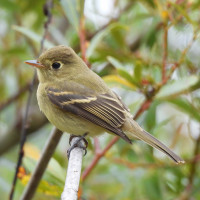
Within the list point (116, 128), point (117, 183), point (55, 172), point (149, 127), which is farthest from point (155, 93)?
point (117, 183)

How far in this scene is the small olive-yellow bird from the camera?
3.27 m

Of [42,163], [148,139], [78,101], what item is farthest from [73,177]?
[78,101]

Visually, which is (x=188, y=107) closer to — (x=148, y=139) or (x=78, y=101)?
(x=148, y=139)

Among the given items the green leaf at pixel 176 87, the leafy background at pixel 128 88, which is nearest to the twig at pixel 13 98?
the leafy background at pixel 128 88

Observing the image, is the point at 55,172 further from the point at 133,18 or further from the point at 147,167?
the point at 133,18

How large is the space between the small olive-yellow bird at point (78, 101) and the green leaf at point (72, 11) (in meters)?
0.24

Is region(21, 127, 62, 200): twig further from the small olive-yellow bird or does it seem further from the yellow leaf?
the yellow leaf

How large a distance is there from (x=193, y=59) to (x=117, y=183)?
47.7 inches

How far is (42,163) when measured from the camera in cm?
298

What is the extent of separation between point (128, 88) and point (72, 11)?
31.6 inches

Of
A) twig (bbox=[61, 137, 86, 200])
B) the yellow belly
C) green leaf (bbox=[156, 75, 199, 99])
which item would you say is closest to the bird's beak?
the yellow belly

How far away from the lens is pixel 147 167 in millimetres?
3465

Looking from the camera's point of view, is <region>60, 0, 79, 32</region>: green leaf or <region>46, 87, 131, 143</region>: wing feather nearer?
<region>46, 87, 131, 143</region>: wing feather

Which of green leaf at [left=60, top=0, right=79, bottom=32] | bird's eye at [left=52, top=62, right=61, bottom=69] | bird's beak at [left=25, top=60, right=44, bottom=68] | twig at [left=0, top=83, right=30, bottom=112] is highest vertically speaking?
green leaf at [left=60, top=0, right=79, bottom=32]
